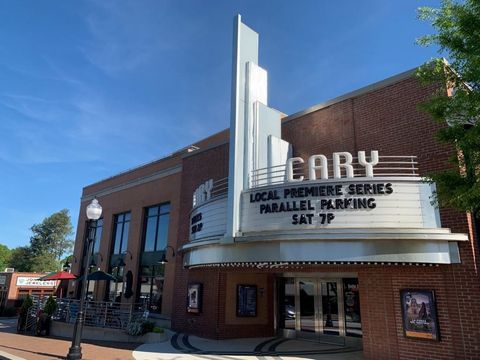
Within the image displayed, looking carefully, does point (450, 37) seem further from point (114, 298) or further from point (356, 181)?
point (114, 298)

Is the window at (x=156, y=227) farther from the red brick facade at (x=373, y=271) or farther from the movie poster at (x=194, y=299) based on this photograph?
the movie poster at (x=194, y=299)

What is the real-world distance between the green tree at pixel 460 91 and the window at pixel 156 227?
17.1 m

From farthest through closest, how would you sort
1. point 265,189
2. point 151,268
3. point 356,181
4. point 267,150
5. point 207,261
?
point 151,268 < point 267,150 < point 207,261 < point 265,189 < point 356,181

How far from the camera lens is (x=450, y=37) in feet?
26.8

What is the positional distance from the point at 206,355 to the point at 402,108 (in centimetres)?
1015

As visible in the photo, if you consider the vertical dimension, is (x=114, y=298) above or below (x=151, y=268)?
below

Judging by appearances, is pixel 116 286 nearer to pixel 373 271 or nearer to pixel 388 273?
pixel 373 271

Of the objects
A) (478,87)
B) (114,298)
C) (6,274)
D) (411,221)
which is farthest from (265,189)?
(6,274)

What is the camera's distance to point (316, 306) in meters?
15.4

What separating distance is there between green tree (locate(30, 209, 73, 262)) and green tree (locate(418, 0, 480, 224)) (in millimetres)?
70046

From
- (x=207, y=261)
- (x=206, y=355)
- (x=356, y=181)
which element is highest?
(x=356, y=181)

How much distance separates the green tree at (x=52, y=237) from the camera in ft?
224

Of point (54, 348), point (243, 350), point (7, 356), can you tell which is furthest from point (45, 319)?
point (243, 350)

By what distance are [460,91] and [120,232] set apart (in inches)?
931
